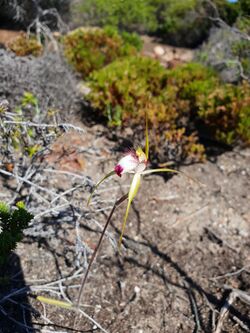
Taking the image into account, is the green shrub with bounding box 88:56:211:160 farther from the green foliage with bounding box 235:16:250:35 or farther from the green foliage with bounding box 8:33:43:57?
the green foliage with bounding box 8:33:43:57

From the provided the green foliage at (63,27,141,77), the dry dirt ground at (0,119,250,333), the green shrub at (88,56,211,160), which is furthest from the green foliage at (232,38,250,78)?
the dry dirt ground at (0,119,250,333)

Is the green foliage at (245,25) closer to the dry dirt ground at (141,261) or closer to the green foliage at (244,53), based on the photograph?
the green foliage at (244,53)

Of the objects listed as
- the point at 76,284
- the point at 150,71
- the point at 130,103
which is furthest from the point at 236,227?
Answer: the point at 150,71

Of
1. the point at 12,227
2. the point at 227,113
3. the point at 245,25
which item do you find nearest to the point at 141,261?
the point at 12,227

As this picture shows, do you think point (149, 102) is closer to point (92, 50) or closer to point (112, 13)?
point (92, 50)

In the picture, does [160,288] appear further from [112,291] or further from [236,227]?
[236,227]
